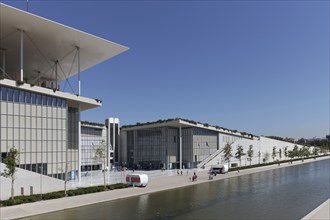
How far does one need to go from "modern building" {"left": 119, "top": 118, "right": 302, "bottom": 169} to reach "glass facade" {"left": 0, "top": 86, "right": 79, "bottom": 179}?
34515mm

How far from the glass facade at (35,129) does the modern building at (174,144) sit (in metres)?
34.5

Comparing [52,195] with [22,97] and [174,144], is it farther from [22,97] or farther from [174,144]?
[174,144]

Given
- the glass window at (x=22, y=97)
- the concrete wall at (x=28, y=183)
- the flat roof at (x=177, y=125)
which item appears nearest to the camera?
the concrete wall at (x=28, y=183)

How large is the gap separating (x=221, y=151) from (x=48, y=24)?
5567 cm

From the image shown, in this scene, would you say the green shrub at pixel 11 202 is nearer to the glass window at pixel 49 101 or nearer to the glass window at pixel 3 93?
the glass window at pixel 3 93

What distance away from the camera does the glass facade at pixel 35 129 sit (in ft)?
116

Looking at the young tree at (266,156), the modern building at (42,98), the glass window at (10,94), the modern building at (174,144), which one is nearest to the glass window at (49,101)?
the modern building at (42,98)

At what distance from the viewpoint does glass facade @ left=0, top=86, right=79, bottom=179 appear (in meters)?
35.4

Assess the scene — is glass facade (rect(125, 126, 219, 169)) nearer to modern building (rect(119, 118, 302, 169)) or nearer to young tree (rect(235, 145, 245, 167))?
modern building (rect(119, 118, 302, 169))

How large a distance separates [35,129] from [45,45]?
1292cm

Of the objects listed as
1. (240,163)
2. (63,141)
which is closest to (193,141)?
(240,163)

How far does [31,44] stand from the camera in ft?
147

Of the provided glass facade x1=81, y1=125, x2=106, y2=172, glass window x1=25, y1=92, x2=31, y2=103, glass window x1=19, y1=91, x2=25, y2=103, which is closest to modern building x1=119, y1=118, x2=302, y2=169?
glass facade x1=81, y1=125, x2=106, y2=172

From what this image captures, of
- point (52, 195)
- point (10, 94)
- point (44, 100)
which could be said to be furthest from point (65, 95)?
point (52, 195)
